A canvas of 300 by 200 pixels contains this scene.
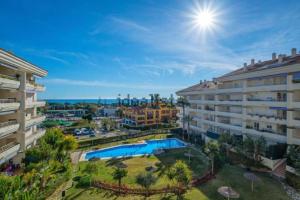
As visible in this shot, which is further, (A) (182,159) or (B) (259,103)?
(A) (182,159)

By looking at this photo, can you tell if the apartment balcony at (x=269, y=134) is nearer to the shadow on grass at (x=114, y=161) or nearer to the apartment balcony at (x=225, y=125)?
the apartment balcony at (x=225, y=125)

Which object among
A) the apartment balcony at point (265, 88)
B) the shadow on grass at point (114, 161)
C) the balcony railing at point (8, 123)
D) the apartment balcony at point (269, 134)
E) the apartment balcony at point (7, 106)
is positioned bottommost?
the shadow on grass at point (114, 161)

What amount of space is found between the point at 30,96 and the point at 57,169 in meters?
14.5

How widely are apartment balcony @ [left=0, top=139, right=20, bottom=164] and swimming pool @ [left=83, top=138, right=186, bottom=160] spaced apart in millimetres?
12022

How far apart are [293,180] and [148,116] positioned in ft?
169

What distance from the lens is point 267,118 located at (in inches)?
1145

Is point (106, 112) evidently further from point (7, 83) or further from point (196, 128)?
point (7, 83)

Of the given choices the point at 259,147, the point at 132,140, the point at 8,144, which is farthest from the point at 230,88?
the point at 8,144

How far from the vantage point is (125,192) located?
20.9 meters

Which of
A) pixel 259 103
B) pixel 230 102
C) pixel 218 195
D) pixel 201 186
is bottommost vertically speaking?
pixel 201 186

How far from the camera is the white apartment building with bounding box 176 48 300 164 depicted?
2508cm

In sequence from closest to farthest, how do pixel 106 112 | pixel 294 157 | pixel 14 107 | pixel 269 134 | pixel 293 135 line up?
pixel 294 157 < pixel 14 107 < pixel 293 135 < pixel 269 134 < pixel 106 112

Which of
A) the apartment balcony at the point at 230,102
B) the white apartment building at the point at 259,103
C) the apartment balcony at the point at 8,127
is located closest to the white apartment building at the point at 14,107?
the apartment balcony at the point at 8,127

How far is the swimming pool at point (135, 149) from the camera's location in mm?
37244
